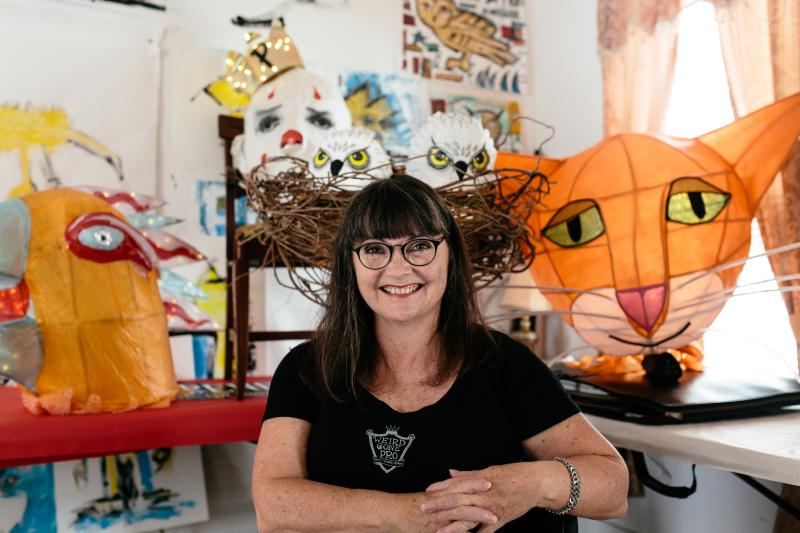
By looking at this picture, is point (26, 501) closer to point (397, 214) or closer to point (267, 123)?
point (267, 123)

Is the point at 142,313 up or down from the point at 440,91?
down

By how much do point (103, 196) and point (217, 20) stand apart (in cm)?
73

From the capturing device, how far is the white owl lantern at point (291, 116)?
4.14ft

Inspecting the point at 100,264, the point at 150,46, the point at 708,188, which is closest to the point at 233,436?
the point at 100,264

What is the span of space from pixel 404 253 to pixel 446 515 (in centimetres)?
32

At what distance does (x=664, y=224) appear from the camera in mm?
1079

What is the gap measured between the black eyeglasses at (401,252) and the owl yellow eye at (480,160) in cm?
20

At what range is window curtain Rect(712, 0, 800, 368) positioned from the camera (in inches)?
52.2

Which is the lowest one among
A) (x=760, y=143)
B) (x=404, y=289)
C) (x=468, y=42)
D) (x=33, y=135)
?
(x=404, y=289)

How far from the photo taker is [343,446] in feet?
2.87

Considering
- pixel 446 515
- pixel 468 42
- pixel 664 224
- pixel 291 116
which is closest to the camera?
pixel 446 515

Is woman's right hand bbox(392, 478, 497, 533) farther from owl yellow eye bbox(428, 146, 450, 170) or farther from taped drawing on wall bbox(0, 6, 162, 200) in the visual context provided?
taped drawing on wall bbox(0, 6, 162, 200)

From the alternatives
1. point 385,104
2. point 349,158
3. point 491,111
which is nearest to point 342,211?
point 349,158

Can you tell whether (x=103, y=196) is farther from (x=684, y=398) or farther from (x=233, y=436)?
(x=684, y=398)
